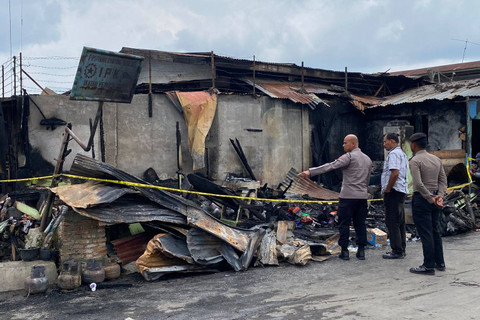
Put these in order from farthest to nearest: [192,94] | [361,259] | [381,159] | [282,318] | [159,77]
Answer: [381,159] → [159,77] → [192,94] → [361,259] → [282,318]

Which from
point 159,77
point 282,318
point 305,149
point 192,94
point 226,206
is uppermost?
point 159,77

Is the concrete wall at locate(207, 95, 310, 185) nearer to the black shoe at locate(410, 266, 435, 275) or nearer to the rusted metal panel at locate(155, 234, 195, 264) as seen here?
the rusted metal panel at locate(155, 234, 195, 264)

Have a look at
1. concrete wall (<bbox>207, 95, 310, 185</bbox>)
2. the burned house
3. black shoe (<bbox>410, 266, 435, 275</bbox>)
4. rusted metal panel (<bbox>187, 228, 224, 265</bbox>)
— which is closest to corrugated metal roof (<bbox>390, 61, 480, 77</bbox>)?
the burned house

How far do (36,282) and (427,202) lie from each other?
17.0 feet

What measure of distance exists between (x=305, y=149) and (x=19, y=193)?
858cm

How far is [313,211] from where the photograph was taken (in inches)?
408

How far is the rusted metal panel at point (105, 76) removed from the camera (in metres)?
6.59

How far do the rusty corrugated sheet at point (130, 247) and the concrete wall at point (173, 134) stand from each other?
5.20m

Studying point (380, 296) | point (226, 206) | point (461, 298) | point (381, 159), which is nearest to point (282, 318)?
point (380, 296)

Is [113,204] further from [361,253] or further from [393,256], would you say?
[393,256]

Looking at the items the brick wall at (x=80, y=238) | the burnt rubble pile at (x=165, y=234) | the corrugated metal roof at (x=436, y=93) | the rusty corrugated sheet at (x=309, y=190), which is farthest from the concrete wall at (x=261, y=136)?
the brick wall at (x=80, y=238)

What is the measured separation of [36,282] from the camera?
222 inches

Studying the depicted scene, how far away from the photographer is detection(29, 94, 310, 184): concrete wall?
1103cm

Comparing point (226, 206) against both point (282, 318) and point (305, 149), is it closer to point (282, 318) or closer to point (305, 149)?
point (282, 318)
